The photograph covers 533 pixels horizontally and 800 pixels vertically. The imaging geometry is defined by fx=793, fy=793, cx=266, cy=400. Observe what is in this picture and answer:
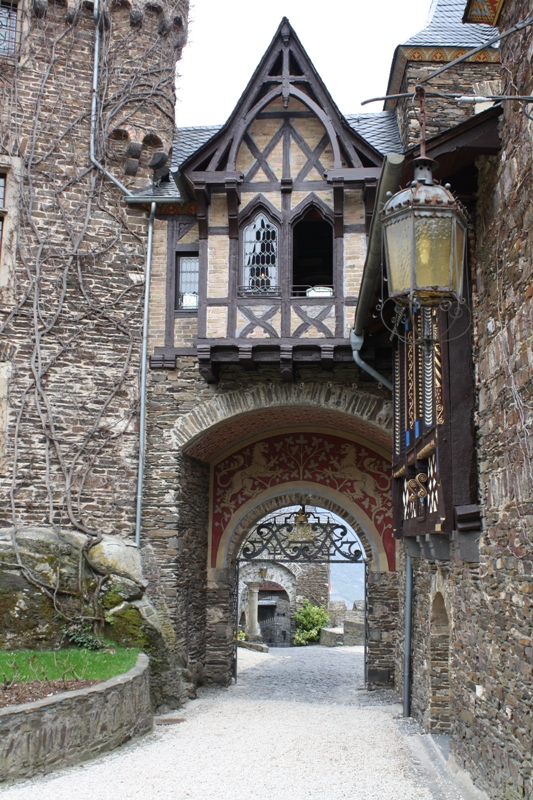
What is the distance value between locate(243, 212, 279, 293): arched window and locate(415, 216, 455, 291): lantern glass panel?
18.7 feet

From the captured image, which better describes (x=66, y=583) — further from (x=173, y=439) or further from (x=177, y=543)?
(x=173, y=439)

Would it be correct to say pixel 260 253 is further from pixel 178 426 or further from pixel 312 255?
pixel 178 426

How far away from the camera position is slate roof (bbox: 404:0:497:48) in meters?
11.3

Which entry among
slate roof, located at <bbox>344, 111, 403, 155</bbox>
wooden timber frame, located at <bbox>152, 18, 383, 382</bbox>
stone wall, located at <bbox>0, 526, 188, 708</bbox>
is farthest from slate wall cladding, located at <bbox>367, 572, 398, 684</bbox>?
slate roof, located at <bbox>344, 111, 403, 155</bbox>

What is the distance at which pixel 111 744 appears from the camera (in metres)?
7.44

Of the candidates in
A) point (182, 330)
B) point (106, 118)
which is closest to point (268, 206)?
point (182, 330)

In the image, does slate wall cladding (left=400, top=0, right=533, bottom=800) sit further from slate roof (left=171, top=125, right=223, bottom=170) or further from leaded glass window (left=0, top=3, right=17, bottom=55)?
leaded glass window (left=0, top=3, right=17, bottom=55)

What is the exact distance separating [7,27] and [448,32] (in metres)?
6.51

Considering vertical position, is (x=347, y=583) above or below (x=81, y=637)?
below

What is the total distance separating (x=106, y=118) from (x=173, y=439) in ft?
15.7

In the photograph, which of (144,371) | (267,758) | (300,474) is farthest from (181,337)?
(267,758)

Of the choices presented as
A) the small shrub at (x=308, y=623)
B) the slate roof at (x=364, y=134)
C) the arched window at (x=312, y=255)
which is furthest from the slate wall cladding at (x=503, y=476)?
the small shrub at (x=308, y=623)

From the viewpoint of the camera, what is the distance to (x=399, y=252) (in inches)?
186

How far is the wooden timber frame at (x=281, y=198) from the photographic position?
998cm
